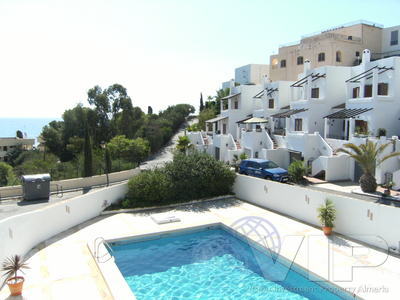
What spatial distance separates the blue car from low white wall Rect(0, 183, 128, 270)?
10.2 metres

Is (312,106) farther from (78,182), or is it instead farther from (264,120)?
(78,182)

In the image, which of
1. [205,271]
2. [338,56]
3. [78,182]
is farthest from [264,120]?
[205,271]

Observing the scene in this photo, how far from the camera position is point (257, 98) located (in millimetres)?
42094

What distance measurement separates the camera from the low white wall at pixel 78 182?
74.9ft

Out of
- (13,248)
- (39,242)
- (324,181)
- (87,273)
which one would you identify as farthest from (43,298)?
(324,181)

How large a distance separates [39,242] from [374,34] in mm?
44528

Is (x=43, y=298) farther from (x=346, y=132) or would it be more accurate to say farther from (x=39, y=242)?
(x=346, y=132)

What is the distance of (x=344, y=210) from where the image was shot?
1471 cm

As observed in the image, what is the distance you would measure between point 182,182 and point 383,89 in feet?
62.5

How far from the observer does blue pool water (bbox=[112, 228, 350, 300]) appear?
1099 centimetres

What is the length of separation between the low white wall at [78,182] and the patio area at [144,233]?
28.0ft

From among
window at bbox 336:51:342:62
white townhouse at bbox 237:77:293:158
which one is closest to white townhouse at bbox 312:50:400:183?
white townhouse at bbox 237:77:293:158

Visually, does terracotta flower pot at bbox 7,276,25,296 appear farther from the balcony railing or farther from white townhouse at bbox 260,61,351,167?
the balcony railing

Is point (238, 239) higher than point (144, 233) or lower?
lower
